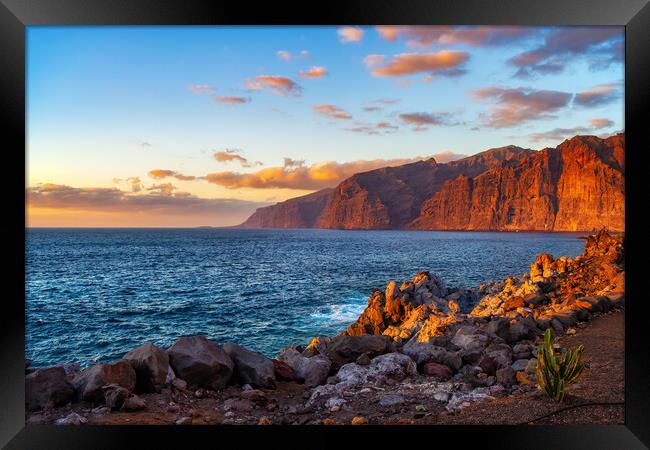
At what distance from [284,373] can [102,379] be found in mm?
1842

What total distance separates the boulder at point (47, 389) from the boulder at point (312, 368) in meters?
2.29

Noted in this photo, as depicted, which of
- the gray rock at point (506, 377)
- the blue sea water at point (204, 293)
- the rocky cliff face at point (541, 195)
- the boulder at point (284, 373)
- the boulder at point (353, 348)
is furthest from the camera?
the rocky cliff face at point (541, 195)

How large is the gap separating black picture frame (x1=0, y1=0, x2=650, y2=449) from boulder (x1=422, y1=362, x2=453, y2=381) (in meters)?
1.02

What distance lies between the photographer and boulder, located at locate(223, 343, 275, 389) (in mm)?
4465

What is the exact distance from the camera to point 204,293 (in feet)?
83.1

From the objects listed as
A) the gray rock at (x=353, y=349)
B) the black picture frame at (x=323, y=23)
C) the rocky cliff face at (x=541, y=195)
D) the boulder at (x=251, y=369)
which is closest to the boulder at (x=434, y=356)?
the gray rock at (x=353, y=349)

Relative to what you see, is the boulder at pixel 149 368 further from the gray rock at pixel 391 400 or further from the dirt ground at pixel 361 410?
the gray rock at pixel 391 400

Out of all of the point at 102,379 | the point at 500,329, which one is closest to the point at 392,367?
the point at 500,329

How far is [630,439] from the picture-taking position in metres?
3.64

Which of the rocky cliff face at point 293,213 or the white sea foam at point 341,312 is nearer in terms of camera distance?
the white sea foam at point 341,312

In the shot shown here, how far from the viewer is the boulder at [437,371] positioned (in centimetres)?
470

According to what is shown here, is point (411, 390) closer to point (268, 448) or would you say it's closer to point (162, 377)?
point (268, 448)

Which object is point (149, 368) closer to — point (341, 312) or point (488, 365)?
point (488, 365)

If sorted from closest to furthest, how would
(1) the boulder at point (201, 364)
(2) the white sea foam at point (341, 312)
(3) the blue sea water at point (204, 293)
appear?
(1) the boulder at point (201, 364), (3) the blue sea water at point (204, 293), (2) the white sea foam at point (341, 312)
